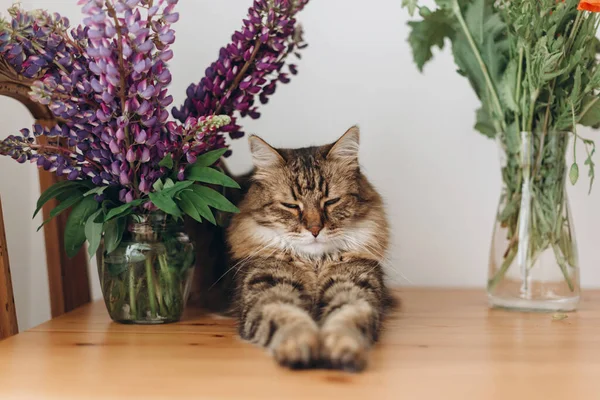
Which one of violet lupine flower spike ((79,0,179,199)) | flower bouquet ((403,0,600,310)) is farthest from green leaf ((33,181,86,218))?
flower bouquet ((403,0,600,310))

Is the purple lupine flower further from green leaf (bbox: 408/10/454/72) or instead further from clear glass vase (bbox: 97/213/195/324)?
green leaf (bbox: 408/10/454/72)

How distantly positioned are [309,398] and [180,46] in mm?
1170

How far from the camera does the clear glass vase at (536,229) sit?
4.18 feet

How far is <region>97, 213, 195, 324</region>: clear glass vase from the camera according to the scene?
1.18 meters

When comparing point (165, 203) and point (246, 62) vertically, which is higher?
point (246, 62)

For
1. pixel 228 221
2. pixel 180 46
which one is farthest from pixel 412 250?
pixel 180 46

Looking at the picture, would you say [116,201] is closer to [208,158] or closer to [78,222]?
[78,222]

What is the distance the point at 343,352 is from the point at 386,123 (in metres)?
0.94

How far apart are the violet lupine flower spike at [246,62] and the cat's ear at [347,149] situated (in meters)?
0.20

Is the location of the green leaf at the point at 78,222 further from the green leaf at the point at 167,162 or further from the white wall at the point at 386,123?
the white wall at the point at 386,123

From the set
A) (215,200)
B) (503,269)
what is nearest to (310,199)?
(215,200)

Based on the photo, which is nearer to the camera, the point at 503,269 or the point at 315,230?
the point at 315,230

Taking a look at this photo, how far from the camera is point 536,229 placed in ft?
4.21

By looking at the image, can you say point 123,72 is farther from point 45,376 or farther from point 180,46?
point 180,46
